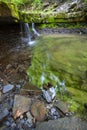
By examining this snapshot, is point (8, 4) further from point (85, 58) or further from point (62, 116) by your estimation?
point (62, 116)

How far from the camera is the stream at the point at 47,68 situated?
124 inches

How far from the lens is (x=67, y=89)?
3.48m

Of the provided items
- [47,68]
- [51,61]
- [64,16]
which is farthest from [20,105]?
[64,16]

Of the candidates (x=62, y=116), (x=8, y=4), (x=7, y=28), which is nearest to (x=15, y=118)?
(x=62, y=116)

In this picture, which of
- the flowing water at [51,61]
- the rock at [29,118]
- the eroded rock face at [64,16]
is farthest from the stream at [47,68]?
the eroded rock face at [64,16]

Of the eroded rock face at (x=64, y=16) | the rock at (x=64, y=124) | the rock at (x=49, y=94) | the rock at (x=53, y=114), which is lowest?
the rock at (x=53, y=114)

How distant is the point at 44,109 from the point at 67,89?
785mm

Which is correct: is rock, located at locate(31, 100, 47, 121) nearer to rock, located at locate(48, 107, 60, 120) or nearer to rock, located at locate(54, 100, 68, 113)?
rock, located at locate(48, 107, 60, 120)

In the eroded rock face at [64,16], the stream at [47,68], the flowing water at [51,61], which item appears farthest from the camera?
the eroded rock face at [64,16]

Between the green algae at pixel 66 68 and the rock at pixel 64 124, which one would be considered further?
the green algae at pixel 66 68

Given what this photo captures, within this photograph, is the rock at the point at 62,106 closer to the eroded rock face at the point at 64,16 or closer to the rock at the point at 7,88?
the rock at the point at 7,88

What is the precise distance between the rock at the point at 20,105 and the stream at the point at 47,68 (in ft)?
0.32

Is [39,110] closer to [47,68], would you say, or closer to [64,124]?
[64,124]

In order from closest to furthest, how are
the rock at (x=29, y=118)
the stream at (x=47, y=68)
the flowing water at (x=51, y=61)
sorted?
1. the rock at (x=29, y=118)
2. the stream at (x=47, y=68)
3. the flowing water at (x=51, y=61)
